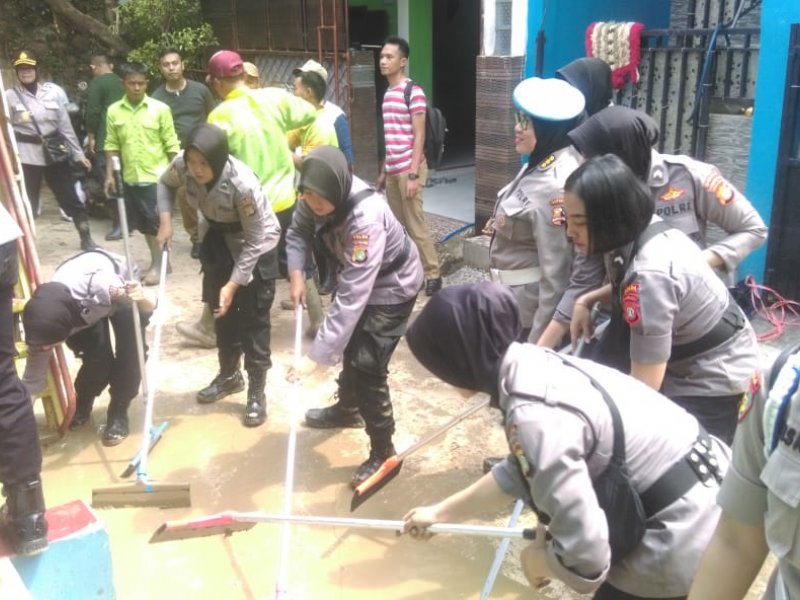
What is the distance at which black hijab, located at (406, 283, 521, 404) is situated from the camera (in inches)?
69.1

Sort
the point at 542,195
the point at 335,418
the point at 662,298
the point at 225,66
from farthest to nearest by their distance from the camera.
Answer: the point at 225,66 < the point at 335,418 < the point at 542,195 < the point at 662,298

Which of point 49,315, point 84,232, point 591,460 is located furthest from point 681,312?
point 84,232

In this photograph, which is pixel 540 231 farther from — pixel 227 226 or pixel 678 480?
pixel 227 226

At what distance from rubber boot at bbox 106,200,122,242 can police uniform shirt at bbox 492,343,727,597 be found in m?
6.89

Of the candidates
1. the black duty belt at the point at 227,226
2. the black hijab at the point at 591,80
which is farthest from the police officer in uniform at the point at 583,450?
the black duty belt at the point at 227,226

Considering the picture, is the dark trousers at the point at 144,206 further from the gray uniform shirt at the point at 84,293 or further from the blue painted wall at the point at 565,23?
the blue painted wall at the point at 565,23

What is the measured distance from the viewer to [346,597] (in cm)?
295

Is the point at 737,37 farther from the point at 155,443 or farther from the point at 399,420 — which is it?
the point at 155,443

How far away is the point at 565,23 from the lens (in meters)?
6.01

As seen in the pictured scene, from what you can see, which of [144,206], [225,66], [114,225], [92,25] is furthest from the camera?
[92,25]

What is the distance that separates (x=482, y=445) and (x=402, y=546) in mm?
879

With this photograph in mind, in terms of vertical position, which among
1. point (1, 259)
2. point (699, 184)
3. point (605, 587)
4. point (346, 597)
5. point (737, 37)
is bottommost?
point (346, 597)

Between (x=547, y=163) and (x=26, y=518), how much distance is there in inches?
89.5

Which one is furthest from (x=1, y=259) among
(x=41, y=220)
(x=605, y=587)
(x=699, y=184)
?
(x=41, y=220)
